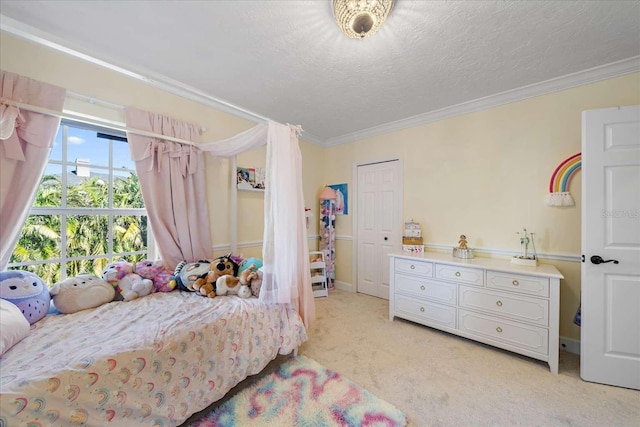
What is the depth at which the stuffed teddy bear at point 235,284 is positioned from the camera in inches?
73.4

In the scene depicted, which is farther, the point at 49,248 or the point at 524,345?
the point at 524,345

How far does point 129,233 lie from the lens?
215 cm

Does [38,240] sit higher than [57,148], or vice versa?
[57,148]

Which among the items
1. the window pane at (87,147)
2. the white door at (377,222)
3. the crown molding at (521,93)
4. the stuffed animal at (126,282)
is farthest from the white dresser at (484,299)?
the window pane at (87,147)

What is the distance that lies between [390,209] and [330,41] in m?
2.27

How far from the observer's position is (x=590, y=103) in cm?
203

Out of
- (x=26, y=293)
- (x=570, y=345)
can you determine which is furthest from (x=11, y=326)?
(x=570, y=345)

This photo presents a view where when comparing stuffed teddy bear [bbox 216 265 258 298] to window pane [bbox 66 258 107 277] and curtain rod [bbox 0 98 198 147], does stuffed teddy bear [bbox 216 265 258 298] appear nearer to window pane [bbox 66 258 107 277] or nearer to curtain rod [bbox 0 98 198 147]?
window pane [bbox 66 258 107 277]

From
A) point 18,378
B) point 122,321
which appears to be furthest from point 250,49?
point 18,378

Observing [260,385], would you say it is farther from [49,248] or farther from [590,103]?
[590,103]

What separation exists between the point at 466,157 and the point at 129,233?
3.72m

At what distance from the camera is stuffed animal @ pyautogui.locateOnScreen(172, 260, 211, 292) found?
1949mm

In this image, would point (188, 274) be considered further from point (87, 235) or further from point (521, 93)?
point (521, 93)

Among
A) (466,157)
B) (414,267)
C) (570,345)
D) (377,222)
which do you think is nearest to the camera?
(570,345)
